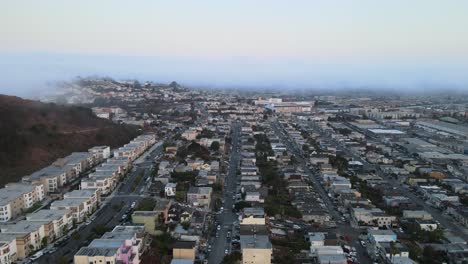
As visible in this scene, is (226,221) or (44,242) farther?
(226,221)

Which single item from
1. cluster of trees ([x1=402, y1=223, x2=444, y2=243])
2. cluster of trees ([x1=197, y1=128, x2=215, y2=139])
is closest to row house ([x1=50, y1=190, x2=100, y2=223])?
cluster of trees ([x1=402, y1=223, x2=444, y2=243])

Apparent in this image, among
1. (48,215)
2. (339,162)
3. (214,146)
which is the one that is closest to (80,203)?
(48,215)

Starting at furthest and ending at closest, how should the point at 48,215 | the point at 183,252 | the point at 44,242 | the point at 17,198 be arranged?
the point at 17,198 < the point at 48,215 < the point at 44,242 < the point at 183,252

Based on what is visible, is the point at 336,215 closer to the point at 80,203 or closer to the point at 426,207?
the point at 426,207

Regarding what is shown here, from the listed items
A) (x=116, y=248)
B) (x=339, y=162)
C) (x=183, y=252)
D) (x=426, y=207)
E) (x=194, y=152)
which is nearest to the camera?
(x=116, y=248)

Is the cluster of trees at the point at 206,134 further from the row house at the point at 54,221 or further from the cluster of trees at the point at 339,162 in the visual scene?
the row house at the point at 54,221

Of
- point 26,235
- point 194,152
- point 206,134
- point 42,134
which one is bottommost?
point 26,235

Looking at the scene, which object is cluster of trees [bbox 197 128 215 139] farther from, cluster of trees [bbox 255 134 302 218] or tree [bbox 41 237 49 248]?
tree [bbox 41 237 49 248]

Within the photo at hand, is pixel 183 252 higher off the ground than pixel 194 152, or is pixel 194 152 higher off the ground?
pixel 194 152
